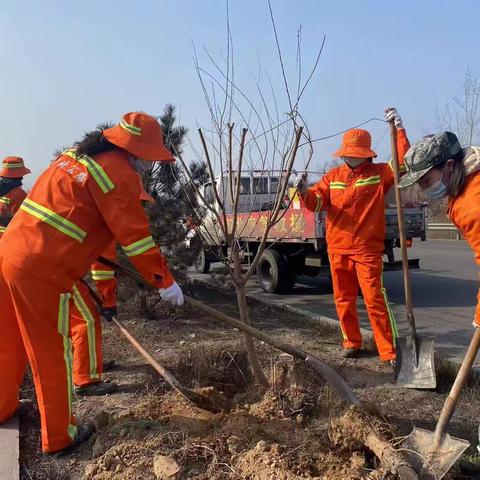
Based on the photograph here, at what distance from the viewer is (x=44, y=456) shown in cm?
310

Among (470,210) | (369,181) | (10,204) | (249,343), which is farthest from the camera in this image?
(10,204)

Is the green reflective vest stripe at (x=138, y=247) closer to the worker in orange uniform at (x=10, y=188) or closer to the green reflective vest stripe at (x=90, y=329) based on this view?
the green reflective vest stripe at (x=90, y=329)

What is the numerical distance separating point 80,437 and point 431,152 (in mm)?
2493

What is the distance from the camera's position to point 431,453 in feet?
8.25

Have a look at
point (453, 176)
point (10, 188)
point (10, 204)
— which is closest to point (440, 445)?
point (453, 176)

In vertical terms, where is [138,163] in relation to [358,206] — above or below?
above

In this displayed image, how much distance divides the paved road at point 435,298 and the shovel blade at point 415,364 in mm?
607

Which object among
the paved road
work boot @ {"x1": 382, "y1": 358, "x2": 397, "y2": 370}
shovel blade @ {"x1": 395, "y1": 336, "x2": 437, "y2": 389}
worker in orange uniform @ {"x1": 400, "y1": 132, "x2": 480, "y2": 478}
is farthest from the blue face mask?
the paved road

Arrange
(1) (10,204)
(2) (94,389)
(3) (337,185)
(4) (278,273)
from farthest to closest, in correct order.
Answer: (4) (278,273) → (1) (10,204) → (3) (337,185) → (2) (94,389)

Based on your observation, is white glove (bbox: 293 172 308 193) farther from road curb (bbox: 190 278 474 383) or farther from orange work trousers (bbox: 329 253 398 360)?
road curb (bbox: 190 278 474 383)

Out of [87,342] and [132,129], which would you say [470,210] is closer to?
[132,129]

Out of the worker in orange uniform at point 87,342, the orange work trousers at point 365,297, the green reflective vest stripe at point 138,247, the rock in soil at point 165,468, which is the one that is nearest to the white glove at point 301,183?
the orange work trousers at point 365,297

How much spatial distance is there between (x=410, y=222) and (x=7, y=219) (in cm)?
551

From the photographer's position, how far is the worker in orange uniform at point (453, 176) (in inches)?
95.2
